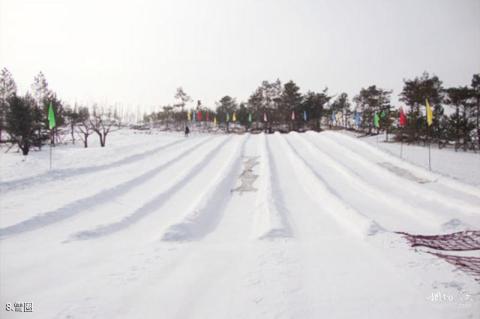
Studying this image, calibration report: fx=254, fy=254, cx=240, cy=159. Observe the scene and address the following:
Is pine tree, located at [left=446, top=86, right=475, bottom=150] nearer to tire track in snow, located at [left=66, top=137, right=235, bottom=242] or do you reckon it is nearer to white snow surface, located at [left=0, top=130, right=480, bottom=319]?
white snow surface, located at [left=0, top=130, right=480, bottom=319]

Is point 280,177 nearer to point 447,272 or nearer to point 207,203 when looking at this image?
point 207,203

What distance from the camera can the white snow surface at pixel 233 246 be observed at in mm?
3395

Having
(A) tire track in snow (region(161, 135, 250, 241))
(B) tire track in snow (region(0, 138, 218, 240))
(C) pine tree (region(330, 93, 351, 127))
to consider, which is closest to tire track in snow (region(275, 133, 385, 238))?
(A) tire track in snow (region(161, 135, 250, 241))

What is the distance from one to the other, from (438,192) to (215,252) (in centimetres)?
853

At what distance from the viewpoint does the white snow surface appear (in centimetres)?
339

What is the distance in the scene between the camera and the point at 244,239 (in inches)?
238

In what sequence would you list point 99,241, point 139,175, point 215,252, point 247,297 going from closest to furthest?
point 247,297, point 215,252, point 99,241, point 139,175

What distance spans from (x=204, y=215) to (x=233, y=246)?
248 centimetres

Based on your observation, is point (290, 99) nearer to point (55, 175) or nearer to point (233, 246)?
point (55, 175)

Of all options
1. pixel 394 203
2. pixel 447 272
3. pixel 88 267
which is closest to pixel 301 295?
pixel 447 272

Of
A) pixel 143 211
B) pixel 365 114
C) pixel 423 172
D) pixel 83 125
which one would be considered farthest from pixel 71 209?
pixel 365 114

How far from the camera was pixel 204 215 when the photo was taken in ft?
25.5

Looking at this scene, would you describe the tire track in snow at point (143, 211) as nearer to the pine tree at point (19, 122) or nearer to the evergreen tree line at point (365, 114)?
the evergreen tree line at point (365, 114)

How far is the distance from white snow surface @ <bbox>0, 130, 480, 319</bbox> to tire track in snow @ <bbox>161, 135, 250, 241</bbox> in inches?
1.8
